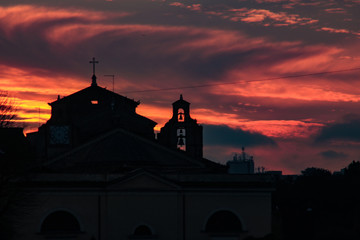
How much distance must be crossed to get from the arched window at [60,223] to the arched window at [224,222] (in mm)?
10618

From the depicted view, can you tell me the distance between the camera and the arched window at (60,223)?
66.1 metres

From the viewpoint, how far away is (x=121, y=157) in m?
73.2

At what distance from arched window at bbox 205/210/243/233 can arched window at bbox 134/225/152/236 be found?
4.74 metres

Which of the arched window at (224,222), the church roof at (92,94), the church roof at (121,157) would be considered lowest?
the arched window at (224,222)

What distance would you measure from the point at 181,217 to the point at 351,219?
45.2 metres

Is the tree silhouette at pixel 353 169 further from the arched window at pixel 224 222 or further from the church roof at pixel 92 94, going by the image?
the arched window at pixel 224 222

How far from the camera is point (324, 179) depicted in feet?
430

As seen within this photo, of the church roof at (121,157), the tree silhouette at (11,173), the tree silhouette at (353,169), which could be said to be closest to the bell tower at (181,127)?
the church roof at (121,157)

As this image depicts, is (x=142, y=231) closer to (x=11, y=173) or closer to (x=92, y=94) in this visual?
(x=11, y=173)

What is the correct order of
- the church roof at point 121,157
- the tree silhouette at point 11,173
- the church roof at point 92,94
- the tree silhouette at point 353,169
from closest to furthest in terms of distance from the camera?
the tree silhouette at point 11,173 < the church roof at point 121,157 < the church roof at point 92,94 < the tree silhouette at point 353,169

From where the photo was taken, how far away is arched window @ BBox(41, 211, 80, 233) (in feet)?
217

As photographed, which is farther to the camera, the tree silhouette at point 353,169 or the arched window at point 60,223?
the tree silhouette at point 353,169

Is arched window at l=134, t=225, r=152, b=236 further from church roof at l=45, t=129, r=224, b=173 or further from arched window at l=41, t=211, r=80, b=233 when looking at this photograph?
church roof at l=45, t=129, r=224, b=173

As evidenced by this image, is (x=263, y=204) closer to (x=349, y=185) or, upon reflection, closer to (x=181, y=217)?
(x=181, y=217)
